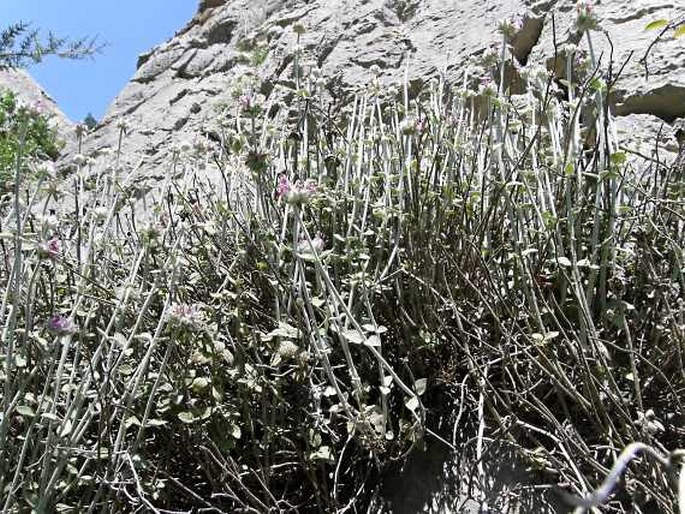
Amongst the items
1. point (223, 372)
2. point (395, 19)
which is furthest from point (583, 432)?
point (395, 19)

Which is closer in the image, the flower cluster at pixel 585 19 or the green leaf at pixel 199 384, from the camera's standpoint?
the green leaf at pixel 199 384

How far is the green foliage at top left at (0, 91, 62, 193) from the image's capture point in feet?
3.62

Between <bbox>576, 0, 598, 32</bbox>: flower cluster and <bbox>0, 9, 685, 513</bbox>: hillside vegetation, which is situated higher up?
<bbox>576, 0, 598, 32</bbox>: flower cluster

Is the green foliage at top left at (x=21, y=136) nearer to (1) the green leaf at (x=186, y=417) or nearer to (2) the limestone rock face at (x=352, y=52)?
(2) the limestone rock face at (x=352, y=52)

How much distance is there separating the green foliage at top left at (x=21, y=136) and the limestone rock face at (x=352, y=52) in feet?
0.81

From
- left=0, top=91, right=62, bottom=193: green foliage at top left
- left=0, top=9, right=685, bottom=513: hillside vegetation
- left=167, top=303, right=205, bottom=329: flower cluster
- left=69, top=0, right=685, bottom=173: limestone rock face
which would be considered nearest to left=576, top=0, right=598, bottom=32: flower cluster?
left=0, top=9, right=685, bottom=513: hillside vegetation

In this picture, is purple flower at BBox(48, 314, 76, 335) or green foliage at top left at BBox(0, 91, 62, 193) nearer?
purple flower at BBox(48, 314, 76, 335)

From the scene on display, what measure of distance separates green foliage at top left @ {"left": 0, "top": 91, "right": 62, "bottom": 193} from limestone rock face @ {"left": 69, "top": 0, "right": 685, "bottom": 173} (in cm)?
25

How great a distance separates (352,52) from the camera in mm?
2807

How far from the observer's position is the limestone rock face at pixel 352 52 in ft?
6.35

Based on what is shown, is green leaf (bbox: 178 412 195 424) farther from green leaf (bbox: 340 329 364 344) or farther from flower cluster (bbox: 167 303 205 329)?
green leaf (bbox: 340 329 364 344)

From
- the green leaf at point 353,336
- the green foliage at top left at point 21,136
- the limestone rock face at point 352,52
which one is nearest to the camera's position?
the green leaf at point 353,336

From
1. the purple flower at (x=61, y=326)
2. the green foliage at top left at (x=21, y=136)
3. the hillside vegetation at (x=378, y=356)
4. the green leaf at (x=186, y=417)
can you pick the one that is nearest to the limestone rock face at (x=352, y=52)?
the green foliage at top left at (x=21, y=136)

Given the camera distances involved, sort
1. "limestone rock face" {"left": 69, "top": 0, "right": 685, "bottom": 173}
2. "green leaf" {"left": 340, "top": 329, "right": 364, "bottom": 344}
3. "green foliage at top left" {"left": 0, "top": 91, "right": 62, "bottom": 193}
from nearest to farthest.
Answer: "green leaf" {"left": 340, "top": 329, "right": 364, "bottom": 344} < "green foliage at top left" {"left": 0, "top": 91, "right": 62, "bottom": 193} < "limestone rock face" {"left": 69, "top": 0, "right": 685, "bottom": 173}
